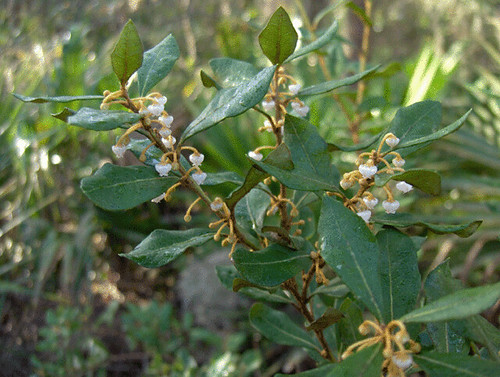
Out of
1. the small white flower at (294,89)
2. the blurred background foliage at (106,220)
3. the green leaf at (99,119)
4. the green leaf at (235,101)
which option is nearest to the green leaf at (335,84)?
the small white flower at (294,89)

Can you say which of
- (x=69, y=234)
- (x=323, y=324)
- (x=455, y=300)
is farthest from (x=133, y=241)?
(x=455, y=300)

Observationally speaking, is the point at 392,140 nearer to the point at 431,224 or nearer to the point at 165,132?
the point at 431,224

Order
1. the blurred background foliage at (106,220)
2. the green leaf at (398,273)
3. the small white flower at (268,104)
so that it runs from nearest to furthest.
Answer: the green leaf at (398,273)
the small white flower at (268,104)
the blurred background foliage at (106,220)

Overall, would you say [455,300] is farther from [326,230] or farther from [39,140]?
[39,140]

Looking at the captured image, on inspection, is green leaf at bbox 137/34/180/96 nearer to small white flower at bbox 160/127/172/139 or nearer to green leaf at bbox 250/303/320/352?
small white flower at bbox 160/127/172/139

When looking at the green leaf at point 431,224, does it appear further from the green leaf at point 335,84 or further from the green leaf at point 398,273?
the green leaf at point 335,84

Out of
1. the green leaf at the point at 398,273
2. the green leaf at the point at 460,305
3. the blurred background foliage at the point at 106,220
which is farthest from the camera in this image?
the blurred background foliage at the point at 106,220
